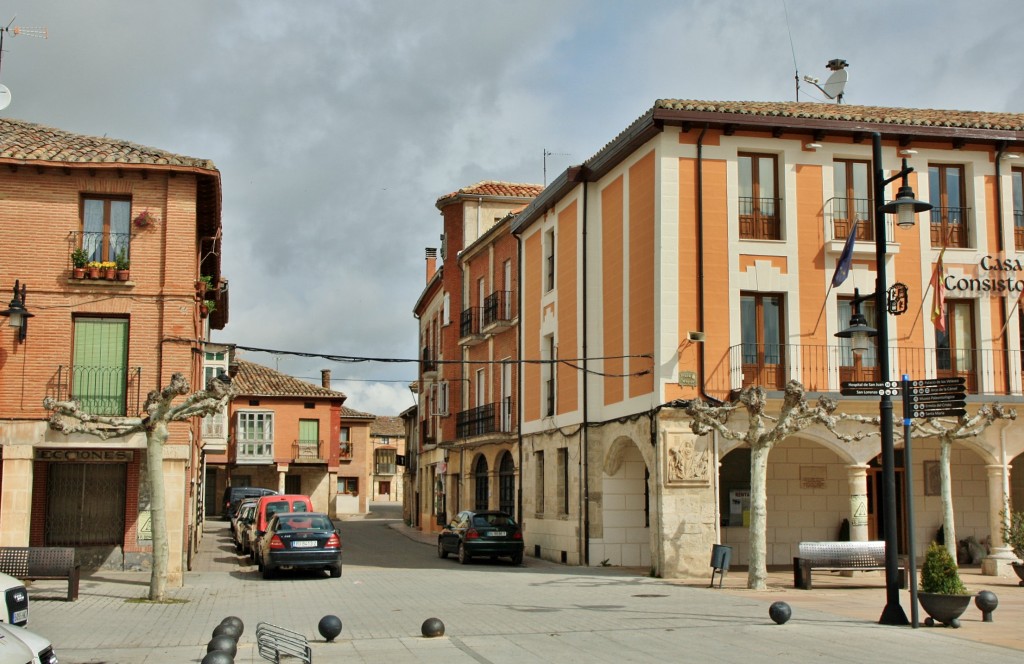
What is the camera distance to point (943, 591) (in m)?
13.9

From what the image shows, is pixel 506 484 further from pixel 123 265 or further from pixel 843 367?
pixel 123 265

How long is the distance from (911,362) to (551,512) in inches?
394

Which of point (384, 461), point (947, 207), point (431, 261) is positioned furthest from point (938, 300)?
point (384, 461)

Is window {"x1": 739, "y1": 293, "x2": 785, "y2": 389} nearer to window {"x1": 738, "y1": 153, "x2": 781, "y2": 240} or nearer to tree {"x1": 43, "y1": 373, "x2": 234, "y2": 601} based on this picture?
window {"x1": 738, "y1": 153, "x2": 781, "y2": 240}

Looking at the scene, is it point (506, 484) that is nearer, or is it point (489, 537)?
point (489, 537)

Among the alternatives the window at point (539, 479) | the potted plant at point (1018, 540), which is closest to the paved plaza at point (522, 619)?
the potted plant at point (1018, 540)

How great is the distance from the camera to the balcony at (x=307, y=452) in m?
55.9

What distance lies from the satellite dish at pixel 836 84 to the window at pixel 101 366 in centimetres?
1831

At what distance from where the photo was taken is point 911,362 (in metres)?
23.5

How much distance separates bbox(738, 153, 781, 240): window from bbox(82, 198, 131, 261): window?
513 inches

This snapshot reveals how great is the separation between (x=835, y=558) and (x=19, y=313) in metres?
15.9

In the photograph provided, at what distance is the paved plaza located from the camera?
12172 millimetres

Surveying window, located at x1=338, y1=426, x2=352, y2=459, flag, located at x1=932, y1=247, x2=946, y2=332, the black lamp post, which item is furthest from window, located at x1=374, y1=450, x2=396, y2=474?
flag, located at x1=932, y1=247, x2=946, y2=332

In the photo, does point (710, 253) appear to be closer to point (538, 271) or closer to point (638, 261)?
point (638, 261)
